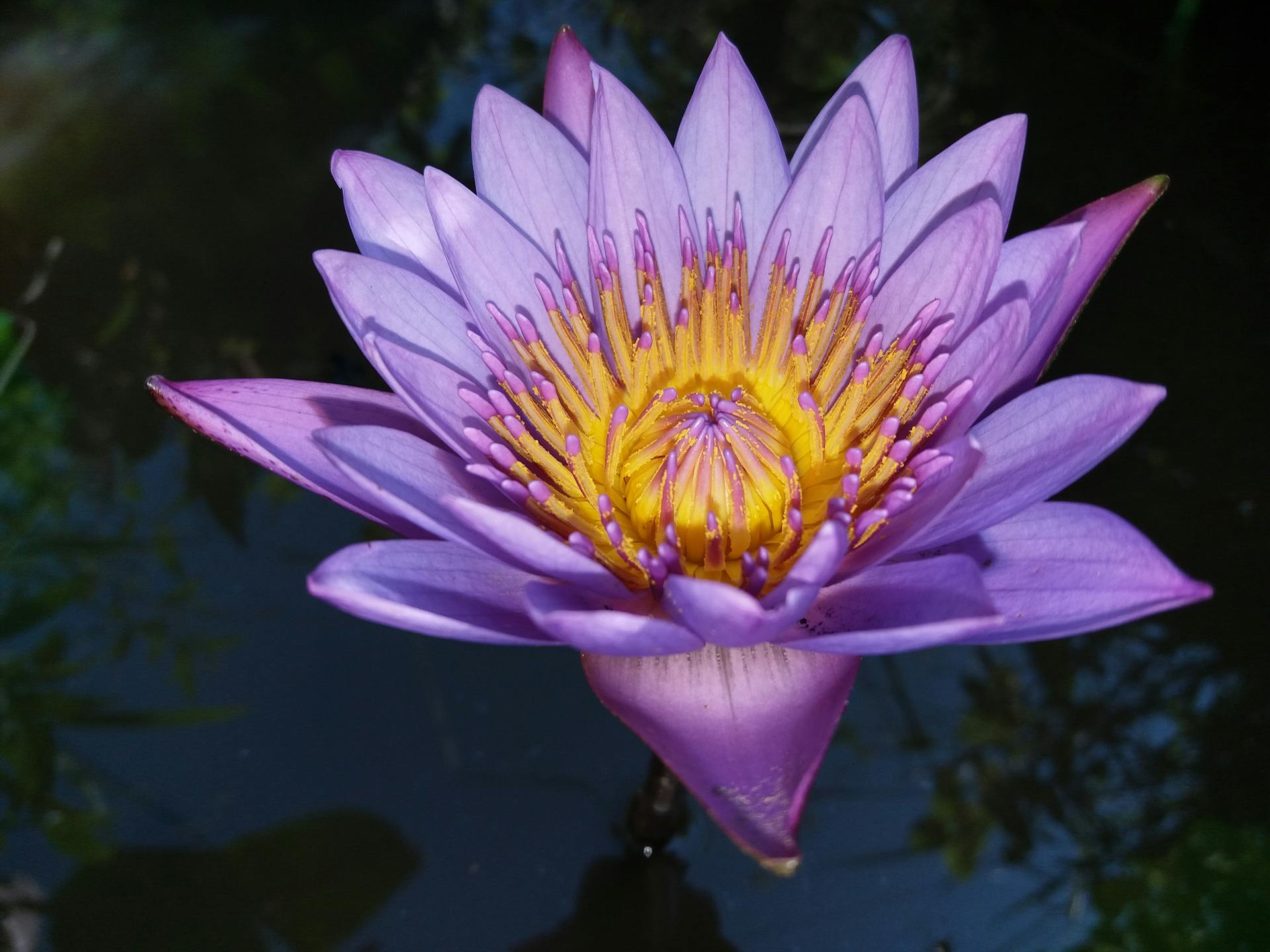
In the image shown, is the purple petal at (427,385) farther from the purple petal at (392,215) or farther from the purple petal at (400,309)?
the purple petal at (392,215)

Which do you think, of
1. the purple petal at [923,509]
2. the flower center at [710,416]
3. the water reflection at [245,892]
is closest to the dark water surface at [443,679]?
the water reflection at [245,892]

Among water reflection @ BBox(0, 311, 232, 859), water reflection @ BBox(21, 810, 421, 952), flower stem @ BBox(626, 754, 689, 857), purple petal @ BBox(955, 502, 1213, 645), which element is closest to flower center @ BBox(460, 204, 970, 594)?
purple petal @ BBox(955, 502, 1213, 645)

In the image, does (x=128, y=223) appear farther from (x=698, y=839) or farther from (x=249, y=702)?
(x=698, y=839)

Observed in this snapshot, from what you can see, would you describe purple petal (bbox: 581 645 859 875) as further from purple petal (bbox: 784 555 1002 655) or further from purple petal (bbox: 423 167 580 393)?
purple petal (bbox: 423 167 580 393)

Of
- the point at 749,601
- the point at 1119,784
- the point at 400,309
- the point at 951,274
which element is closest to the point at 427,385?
the point at 400,309

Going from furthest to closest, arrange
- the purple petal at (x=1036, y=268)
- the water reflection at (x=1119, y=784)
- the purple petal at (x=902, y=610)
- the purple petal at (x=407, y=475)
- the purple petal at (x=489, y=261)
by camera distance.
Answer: the water reflection at (x=1119, y=784), the purple petal at (x=489, y=261), the purple petal at (x=1036, y=268), the purple petal at (x=407, y=475), the purple petal at (x=902, y=610)

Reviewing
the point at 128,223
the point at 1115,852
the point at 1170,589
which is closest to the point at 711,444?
the point at 1170,589
